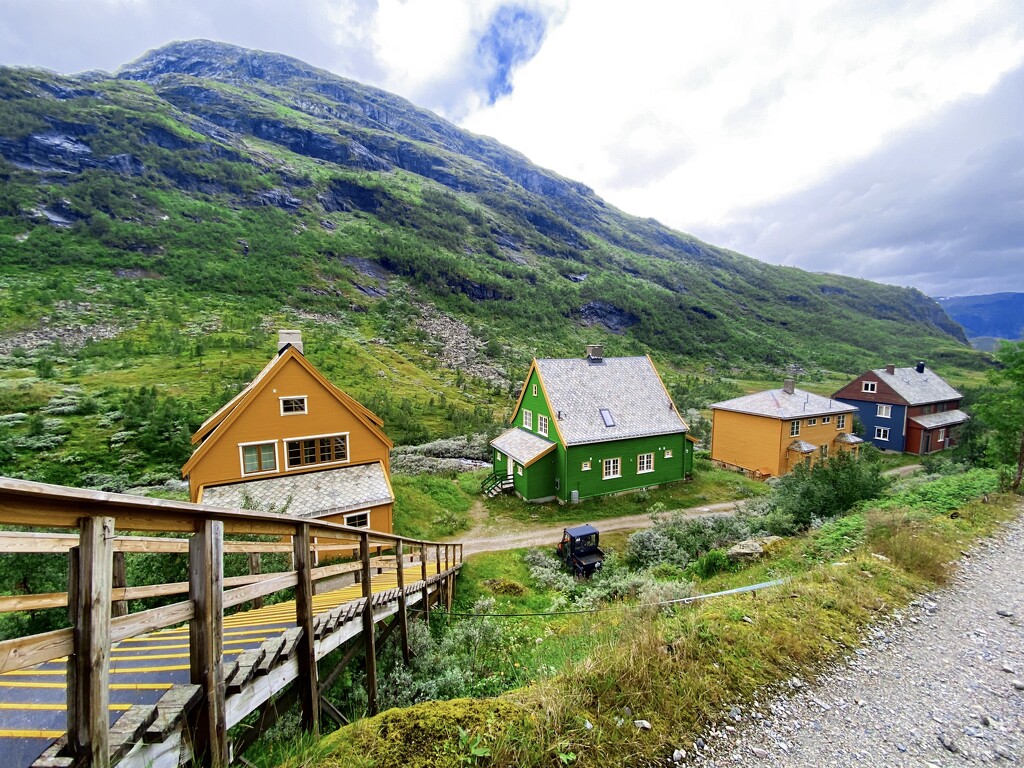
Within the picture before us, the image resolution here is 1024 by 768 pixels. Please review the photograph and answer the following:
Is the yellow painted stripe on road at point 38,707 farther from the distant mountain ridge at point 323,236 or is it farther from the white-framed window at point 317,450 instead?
the distant mountain ridge at point 323,236

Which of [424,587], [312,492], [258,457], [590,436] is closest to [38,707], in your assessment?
[424,587]

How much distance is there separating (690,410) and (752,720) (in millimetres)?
51808

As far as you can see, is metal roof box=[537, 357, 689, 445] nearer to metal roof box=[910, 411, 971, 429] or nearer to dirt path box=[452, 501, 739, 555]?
dirt path box=[452, 501, 739, 555]

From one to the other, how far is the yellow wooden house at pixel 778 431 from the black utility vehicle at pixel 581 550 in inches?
791

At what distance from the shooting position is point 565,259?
149125mm

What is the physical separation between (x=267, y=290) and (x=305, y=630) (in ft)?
260

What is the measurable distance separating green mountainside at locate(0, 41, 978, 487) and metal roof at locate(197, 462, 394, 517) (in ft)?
40.5

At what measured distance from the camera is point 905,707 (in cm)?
487

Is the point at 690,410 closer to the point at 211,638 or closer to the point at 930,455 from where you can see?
the point at 930,455

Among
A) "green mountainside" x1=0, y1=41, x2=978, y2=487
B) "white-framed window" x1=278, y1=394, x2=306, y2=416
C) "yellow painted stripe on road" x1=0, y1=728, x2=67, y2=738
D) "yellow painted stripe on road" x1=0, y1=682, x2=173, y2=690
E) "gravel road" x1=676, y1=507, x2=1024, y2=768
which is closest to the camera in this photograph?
"yellow painted stripe on road" x1=0, y1=728, x2=67, y2=738

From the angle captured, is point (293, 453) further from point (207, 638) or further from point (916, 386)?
point (916, 386)

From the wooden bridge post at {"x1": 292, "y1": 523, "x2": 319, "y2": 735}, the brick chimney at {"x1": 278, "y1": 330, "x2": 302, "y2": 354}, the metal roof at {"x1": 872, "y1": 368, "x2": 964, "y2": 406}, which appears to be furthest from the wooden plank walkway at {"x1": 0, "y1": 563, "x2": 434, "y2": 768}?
the metal roof at {"x1": 872, "y1": 368, "x2": 964, "y2": 406}

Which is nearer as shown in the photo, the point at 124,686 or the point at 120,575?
the point at 124,686

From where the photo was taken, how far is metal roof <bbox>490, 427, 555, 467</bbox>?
25166 millimetres
